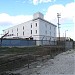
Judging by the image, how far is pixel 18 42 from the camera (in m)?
55.0

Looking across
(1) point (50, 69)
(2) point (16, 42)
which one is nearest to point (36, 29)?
(2) point (16, 42)

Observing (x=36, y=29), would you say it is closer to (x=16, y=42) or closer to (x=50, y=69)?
(x=16, y=42)

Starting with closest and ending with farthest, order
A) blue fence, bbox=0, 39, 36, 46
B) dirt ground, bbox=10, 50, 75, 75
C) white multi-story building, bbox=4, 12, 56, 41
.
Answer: dirt ground, bbox=10, 50, 75, 75
blue fence, bbox=0, 39, 36, 46
white multi-story building, bbox=4, 12, 56, 41

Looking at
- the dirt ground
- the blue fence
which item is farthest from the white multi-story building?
the dirt ground

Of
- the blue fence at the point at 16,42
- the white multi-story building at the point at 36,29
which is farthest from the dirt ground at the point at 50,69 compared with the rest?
the white multi-story building at the point at 36,29

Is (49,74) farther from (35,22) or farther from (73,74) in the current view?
(35,22)

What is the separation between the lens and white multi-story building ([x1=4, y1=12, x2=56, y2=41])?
10566 cm

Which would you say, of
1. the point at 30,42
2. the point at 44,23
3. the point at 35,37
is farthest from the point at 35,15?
the point at 30,42

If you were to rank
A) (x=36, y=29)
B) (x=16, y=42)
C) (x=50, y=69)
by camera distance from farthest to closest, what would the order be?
(x=36, y=29)
(x=16, y=42)
(x=50, y=69)

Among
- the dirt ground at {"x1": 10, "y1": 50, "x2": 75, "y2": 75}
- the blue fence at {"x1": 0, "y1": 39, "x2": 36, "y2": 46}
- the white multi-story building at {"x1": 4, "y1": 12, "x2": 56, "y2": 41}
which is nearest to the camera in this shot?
the dirt ground at {"x1": 10, "y1": 50, "x2": 75, "y2": 75}

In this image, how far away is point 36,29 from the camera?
348 ft

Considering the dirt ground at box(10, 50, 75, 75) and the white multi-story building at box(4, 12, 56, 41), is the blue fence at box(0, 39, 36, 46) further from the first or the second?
the white multi-story building at box(4, 12, 56, 41)

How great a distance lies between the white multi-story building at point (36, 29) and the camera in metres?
106

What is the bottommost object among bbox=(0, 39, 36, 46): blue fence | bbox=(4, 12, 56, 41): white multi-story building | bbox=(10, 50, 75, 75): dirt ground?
bbox=(10, 50, 75, 75): dirt ground
